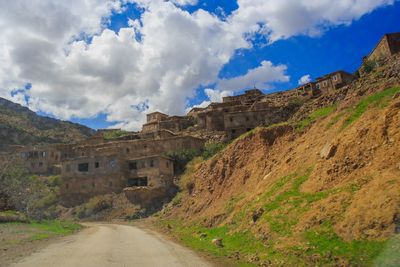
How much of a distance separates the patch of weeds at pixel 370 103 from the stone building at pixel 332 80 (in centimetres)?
4044

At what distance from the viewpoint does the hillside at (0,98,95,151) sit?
98.9 m

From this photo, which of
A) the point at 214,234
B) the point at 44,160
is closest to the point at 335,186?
the point at 214,234

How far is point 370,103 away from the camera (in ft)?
66.6

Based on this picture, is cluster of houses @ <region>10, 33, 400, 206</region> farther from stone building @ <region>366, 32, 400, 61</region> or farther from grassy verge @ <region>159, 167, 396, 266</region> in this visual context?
grassy verge @ <region>159, 167, 396, 266</region>

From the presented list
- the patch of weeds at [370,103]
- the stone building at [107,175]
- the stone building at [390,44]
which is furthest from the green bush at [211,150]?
the patch of weeds at [370,103]

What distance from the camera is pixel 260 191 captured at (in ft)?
74.0

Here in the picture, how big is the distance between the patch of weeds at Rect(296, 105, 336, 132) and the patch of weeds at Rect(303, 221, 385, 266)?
13868 millimetres

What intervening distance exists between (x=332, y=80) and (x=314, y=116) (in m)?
38.5

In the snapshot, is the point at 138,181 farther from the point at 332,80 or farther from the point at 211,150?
the point at 332,80

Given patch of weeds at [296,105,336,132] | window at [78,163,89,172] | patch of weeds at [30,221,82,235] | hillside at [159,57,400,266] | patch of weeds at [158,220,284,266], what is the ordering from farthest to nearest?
1. window at [78,163,89,172]
2. patch of weeds at [30,221,82,235]
3. patch of weeds at [296,105,336,132]
4. patch of weeds at [158,220,284,266]
5. hillside at [159,57,400,266]

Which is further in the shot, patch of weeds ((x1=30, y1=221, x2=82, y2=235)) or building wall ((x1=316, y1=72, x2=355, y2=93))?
building wall ((x1=316, y1=72, x2=355, y2=93))

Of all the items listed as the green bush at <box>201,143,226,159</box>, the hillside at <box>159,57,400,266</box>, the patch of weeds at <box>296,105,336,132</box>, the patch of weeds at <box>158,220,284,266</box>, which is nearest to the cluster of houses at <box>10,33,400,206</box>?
the green bush at <box>201,143,226,159</box>

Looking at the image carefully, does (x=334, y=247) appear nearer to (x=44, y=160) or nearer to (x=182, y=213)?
(x=182, y=213)

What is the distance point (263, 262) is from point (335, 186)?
4755 millimetres
